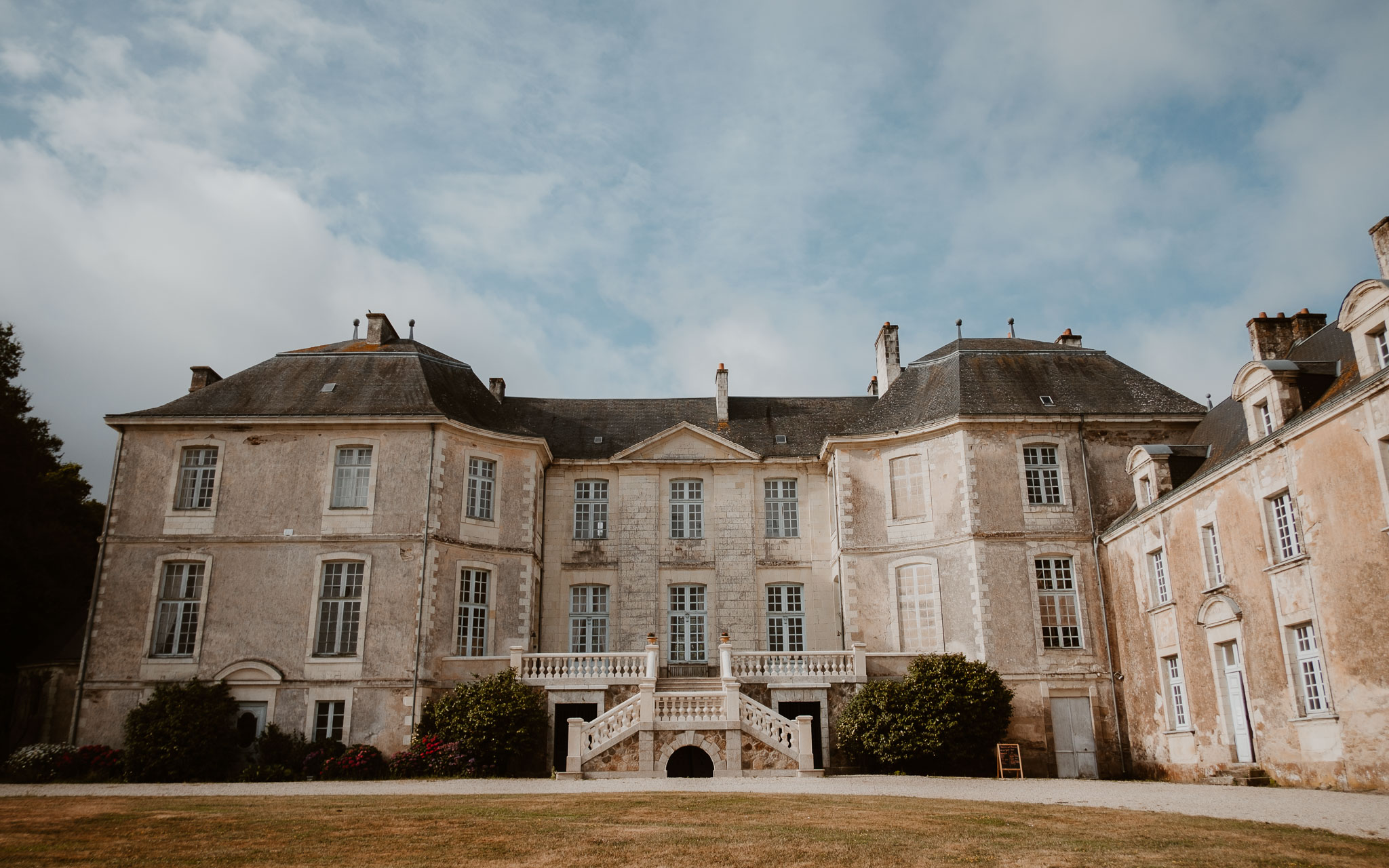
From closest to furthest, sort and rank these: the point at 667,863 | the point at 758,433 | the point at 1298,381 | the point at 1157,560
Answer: the point at 667,863 < the point at 1298,381 < the point at 1157,560 < the point at 758,433

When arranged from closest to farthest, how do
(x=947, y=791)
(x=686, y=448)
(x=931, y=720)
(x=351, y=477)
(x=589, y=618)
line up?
(x=947, y=791), (x=931, y=720), (x=351, y=477), (x=589, y=618), (x=686, y=448)

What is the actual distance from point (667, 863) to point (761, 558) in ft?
47.7

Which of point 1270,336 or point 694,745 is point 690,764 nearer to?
point 694,745

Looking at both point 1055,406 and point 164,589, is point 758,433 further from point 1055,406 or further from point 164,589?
point 164,589

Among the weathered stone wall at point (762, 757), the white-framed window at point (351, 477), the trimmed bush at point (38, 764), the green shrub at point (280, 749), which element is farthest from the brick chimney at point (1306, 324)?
the trimmed bush at point (38, 764)

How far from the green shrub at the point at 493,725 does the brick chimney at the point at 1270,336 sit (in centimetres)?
1390

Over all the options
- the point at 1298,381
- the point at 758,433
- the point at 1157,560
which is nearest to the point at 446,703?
the point at 758,433

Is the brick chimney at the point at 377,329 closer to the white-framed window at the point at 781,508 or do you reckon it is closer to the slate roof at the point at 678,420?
the slate roof at the point at 678,420

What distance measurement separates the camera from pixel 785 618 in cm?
2108

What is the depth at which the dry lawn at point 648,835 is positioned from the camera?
23.4 feet

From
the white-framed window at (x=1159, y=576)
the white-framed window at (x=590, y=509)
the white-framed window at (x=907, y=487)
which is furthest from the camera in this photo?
the white-framed window at (x=590, y=509)

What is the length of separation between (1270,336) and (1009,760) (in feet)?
27.8

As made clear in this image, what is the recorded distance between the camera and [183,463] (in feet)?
64.2

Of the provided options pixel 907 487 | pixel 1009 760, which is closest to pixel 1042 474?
pixel 907 487
